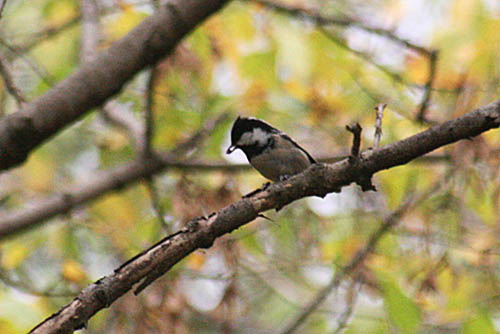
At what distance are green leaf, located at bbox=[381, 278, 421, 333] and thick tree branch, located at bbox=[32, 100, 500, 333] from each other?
0.47 m

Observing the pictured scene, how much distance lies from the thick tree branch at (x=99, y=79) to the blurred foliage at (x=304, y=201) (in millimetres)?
220

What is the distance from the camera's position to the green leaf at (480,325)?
186 cm

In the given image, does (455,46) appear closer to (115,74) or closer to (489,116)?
(489,116)

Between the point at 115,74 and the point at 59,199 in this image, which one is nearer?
the point at 115,74

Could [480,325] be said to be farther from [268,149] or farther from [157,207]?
[157,207]

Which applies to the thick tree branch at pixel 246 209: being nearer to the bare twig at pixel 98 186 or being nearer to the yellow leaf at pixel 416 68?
the bare twig at pixel 98 186

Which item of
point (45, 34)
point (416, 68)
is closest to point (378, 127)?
point (416, 68)

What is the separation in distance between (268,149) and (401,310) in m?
0.80

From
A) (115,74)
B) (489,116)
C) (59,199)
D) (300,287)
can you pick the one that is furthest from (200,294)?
(489,116)

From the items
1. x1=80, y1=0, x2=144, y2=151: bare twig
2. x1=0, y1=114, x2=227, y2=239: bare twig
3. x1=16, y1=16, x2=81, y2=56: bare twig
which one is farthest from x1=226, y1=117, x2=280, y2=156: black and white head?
x1=16, y1=16, x2=81, y2=56: bare twig

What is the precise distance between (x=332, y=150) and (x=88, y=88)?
4.01ft

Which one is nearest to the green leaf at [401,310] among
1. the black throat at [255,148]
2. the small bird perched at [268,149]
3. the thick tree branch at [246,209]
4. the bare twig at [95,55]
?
the thick tree branch at [246,209]

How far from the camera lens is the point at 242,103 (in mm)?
2805

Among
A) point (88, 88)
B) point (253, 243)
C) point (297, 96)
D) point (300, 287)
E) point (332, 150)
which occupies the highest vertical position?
point (88, 88)
